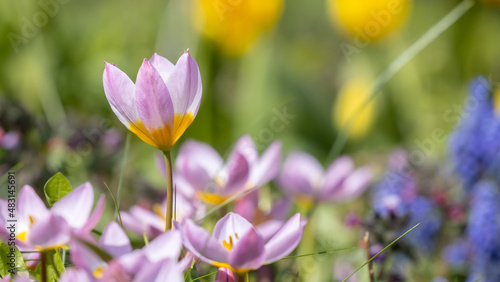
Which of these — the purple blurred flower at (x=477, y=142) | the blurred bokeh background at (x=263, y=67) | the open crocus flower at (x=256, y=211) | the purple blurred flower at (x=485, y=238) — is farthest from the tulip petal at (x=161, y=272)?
the blurred bokeh background at (x=263, y=67)

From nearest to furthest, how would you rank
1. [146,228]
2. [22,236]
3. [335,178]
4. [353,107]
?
[22,236], [146,228], [335,178], [353,107]

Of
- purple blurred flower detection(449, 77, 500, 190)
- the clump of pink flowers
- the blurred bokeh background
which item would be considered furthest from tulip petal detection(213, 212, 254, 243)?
the blurred bokeh background

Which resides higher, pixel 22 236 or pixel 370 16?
pixel 370 16

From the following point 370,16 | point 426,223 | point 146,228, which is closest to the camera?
point 146,228

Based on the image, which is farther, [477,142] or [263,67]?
[263,67]

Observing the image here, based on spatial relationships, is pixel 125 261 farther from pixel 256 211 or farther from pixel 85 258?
pixel 256 211

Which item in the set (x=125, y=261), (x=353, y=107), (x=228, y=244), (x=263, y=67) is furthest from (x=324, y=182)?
(x=263, y=67)

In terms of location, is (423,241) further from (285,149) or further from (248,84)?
(248,84)

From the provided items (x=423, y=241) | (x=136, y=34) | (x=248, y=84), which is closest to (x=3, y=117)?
(x=423, y=241)
